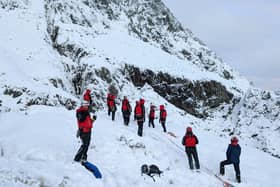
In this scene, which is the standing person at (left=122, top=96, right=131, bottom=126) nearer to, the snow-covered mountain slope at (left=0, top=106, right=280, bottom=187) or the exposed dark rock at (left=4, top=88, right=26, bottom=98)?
the snow-covered mountain slope at (left=0, top=106, right=280, bottom=187)

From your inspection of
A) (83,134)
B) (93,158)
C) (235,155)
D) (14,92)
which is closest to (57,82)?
(14,92)

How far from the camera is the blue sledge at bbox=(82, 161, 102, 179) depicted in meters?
8.53

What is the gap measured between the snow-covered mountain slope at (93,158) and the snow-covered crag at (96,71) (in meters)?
4.10

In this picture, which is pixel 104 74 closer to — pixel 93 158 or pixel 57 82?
pixel 57 82

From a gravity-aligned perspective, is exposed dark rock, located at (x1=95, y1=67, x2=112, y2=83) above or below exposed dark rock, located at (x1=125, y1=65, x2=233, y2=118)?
below

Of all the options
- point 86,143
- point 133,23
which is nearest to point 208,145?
point 86,143

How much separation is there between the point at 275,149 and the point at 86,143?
54.1 ft

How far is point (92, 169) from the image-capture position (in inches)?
340

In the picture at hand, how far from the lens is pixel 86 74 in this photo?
2238 cm

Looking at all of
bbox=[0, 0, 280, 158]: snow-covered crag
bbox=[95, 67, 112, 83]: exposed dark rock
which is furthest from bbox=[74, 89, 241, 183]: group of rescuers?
bbox=[95, 67, 112, 83]: exposed dark rock

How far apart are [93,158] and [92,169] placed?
1.21 metres

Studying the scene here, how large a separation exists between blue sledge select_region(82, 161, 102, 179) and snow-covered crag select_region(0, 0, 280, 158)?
26.7 feet

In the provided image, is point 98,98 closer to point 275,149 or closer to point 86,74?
point 86,74

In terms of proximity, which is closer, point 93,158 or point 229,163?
point 93,158
